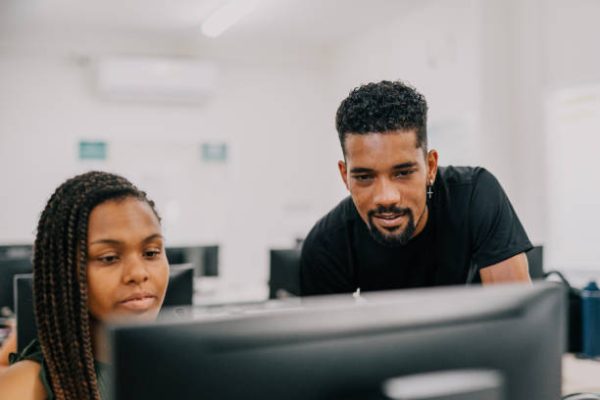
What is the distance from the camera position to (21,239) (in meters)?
4.95

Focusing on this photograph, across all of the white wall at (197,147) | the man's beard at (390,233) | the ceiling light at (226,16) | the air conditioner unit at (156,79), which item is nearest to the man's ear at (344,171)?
the man's beard at (390,233)

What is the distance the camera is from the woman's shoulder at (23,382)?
3.00 feet

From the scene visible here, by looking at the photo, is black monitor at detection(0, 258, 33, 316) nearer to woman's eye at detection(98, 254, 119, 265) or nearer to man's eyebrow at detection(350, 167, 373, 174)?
woman's eye at detection(98, 254, 119, 265)

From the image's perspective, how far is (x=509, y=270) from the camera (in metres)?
1.42

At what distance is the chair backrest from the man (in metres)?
0.42

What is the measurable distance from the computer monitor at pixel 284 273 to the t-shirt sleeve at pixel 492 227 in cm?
120

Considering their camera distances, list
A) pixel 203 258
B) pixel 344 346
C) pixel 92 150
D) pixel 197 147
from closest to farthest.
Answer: pixel 344 346
pixel 203 258
pixel 92 150
pixel 197 147

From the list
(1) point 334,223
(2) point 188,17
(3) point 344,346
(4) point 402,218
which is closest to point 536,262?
→ (1) point 334,223

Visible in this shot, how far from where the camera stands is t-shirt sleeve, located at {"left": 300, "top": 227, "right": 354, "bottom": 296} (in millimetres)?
1551

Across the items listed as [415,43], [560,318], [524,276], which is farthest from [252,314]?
[415,43]

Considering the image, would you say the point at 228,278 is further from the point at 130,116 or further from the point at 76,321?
the point at 76,321

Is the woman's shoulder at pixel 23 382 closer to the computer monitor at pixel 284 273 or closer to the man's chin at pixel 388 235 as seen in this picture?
the man's chin at pixel 388 235

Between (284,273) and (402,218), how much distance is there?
4.80 feet

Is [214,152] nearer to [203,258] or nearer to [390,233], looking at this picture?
[203,258]
